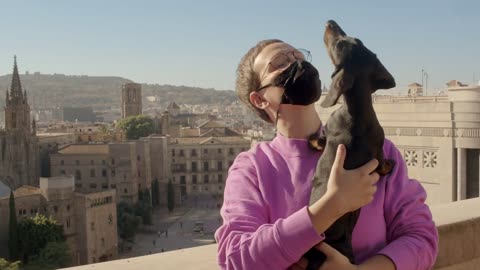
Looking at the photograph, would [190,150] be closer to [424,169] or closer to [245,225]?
[424,169]

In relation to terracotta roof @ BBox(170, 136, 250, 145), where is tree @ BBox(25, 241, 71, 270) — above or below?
below

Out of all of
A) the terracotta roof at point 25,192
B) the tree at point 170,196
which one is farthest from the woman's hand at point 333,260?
the tree at point 170,196

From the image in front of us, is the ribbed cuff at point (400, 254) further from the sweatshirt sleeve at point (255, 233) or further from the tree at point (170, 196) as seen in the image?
the tree at point (170, 196)

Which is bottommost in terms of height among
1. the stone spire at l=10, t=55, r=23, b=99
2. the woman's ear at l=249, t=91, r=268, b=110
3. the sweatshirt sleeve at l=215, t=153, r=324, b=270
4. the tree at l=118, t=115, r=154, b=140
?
the tree at l=118, t=115, r=154, b=140

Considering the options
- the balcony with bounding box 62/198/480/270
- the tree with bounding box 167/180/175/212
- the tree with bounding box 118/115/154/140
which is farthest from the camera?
the tree with bounding box 118/115/154/140

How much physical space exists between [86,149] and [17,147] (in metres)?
4.02

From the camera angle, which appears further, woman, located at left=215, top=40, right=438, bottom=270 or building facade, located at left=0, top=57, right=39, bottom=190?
building facade, located at left=0, top=57, right=39, bottom=190

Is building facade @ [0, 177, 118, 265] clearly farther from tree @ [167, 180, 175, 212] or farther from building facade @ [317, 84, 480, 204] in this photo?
building facade @ [317, 84, 480, 204]

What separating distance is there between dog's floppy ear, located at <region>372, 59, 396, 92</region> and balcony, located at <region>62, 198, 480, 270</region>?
0.68 m

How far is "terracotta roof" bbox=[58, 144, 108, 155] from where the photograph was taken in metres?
31.5

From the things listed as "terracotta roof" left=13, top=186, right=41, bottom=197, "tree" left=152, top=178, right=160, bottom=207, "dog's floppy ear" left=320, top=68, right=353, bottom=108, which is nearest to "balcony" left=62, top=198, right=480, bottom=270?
"dog's floppy ear" left=320, top=68, right=353, bottom=108

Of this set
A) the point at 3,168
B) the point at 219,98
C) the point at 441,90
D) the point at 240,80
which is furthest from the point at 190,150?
the point at 219,98

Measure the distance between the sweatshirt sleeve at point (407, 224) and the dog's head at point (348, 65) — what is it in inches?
10.6

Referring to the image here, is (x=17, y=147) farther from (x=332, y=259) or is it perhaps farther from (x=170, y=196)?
(x=332, y=259)
